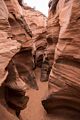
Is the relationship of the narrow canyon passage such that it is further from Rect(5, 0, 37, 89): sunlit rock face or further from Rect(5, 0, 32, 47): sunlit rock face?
Rect(5, 0, 32, 47): sunlit rock face

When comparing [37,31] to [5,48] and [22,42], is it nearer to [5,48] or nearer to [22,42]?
[22,42]

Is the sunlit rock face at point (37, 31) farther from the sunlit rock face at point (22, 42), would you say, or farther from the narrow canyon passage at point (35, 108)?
the narrow canyon passage at point (35, 108)

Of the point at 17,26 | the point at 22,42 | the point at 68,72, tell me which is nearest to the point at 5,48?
the point at 68,72

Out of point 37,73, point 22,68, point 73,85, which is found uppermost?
point 73,85

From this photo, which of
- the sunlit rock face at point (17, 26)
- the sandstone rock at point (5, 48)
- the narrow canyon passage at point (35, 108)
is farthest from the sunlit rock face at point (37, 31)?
the sandstone rock at point (5, 48)

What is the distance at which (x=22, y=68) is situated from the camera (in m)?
8.37

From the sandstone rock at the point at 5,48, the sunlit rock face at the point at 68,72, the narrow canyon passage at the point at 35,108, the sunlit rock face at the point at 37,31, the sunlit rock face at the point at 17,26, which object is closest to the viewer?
the sandstone rock at the point at 5,48

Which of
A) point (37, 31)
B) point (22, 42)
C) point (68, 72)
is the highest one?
point (68, 72)

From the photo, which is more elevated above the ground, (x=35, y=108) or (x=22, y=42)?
(x=22, y=42)

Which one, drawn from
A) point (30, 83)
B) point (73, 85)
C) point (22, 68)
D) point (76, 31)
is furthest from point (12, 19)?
point (73, 85)

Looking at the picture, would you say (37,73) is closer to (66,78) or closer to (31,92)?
(31,92)

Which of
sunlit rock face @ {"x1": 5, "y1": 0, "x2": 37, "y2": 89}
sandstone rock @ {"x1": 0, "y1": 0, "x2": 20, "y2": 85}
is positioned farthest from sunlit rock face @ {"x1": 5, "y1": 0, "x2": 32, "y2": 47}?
sandstone rock @ {"x1": 0, "y1": 0, "x2": 20, "y2": 85}

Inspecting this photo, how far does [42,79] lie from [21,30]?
218 cm

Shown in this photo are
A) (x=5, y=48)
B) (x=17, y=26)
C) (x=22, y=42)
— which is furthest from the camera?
(x=22, y=42)
